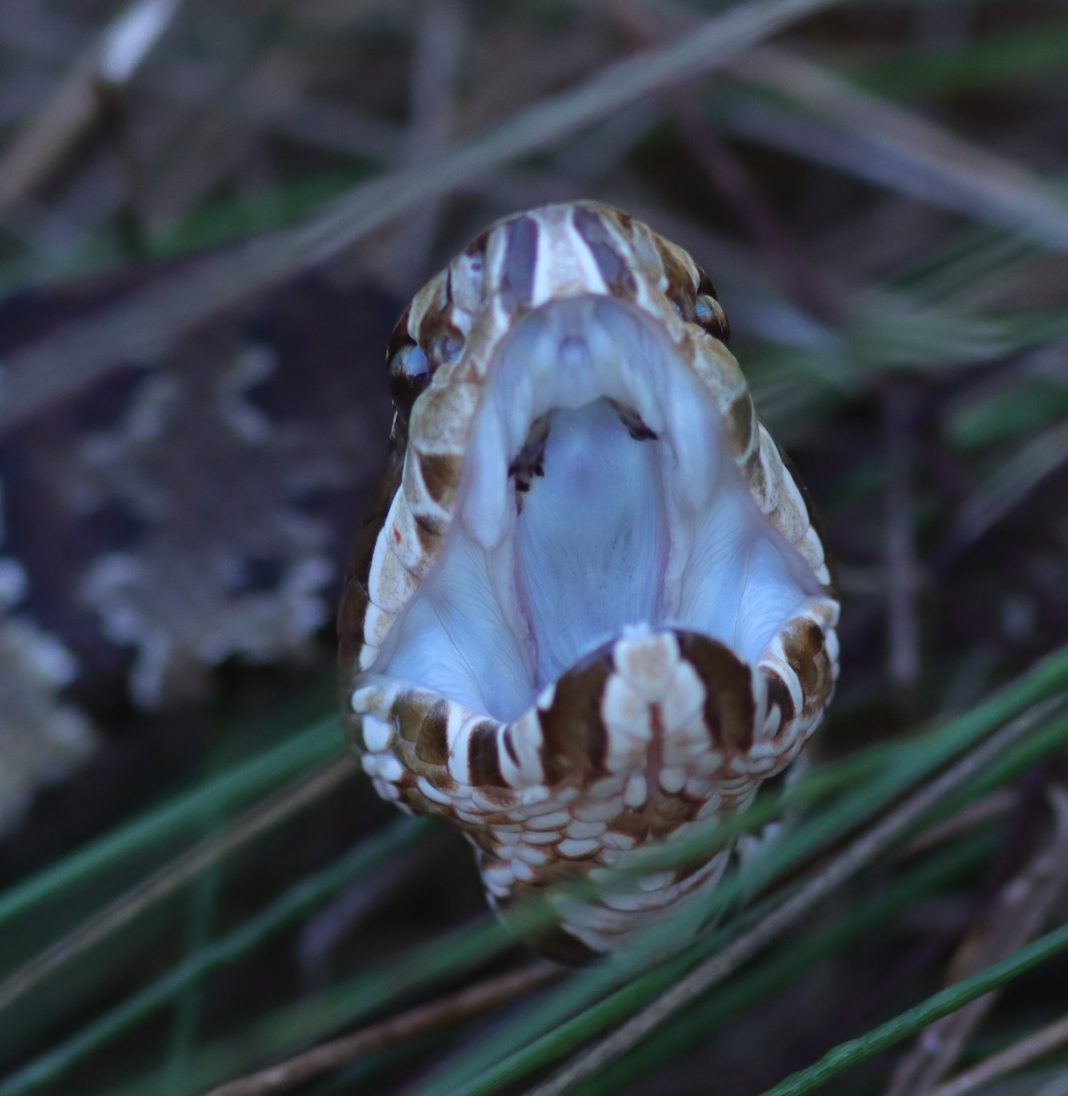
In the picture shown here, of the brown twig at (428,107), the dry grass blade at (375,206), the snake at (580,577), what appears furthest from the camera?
the brown twig at (428,107)

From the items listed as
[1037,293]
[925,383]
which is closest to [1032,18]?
[1037,293]

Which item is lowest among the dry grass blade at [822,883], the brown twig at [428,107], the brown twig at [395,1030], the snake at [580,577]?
the dry grass blade at [822,883]

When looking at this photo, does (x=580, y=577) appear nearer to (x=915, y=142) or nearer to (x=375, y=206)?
(x=375, y=206)

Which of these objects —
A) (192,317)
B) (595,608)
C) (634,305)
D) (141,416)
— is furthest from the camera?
(141,416)

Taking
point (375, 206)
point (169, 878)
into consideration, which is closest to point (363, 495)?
point (375, 206)

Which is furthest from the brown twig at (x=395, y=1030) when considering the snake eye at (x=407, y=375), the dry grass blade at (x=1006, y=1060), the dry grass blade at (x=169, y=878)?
the snake eye at (x=407, y=375)

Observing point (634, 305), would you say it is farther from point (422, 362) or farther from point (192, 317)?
point (192, 317)

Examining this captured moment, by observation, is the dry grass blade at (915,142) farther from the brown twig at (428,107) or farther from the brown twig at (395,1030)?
the brown twig at (395,1030)
